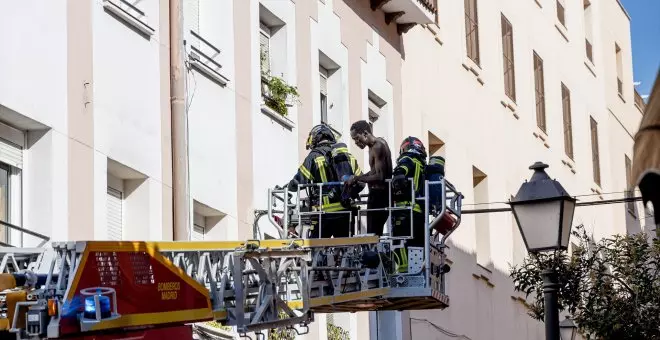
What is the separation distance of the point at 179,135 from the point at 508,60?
1462 centimetres

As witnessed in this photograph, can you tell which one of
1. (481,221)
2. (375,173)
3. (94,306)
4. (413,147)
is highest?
(481,221)

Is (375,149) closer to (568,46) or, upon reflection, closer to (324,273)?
(324,273)

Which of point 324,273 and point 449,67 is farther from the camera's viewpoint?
point 449,67

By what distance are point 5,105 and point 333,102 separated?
8861 millimetres

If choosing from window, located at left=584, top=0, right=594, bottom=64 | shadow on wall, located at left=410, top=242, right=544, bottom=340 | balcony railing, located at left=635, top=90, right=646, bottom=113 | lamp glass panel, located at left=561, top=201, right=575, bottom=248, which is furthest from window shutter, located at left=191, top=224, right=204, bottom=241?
balcony railing, located at left=635, top=90, right=646, bottom=113

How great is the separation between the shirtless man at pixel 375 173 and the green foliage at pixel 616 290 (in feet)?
Result: 18.1

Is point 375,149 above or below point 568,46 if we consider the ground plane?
below

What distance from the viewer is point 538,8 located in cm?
3222

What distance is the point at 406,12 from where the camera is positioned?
23188 mm

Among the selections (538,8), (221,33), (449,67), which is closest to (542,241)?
(221,33)

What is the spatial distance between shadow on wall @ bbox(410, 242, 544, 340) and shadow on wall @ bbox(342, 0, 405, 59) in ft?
10.5

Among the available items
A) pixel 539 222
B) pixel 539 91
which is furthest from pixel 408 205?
pixel 539 91

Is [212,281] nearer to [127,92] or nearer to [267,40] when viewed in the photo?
[127,92]

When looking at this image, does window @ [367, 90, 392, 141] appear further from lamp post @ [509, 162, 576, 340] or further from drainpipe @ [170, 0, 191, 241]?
lamp post @ [509, 162, 576, 340]
